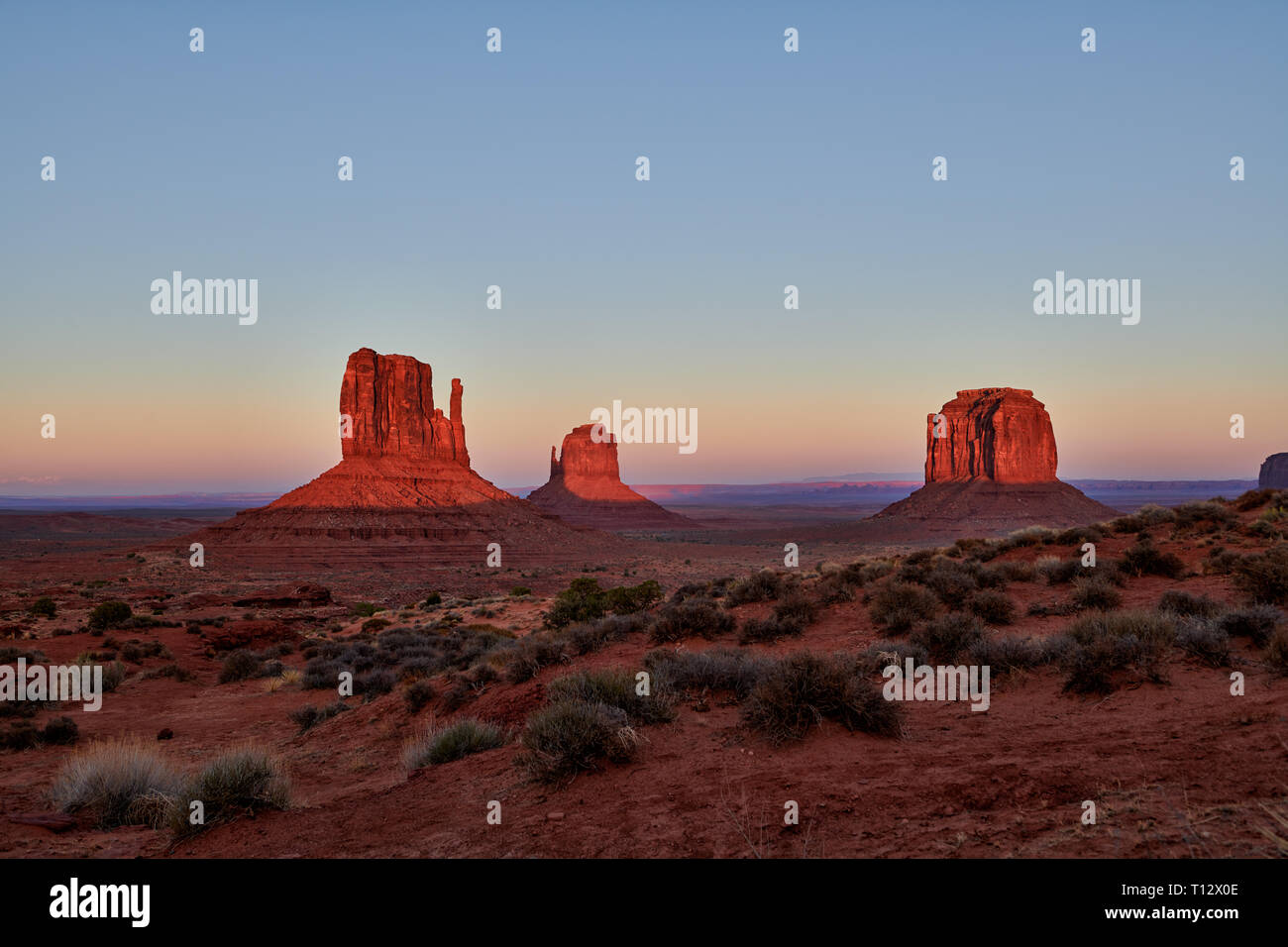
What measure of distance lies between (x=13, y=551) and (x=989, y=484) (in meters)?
121

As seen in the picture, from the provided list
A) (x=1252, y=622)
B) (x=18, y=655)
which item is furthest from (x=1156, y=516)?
(x=18, y=655)

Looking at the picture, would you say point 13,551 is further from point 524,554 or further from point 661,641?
point 661,641

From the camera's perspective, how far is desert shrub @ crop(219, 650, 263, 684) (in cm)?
1892

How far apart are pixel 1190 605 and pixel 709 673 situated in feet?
24.5

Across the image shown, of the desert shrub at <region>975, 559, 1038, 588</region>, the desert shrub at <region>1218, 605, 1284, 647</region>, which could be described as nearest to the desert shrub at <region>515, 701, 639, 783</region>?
the desert shrub at <region>1218, 605, 1284, 647</region>

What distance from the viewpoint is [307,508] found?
233 feet

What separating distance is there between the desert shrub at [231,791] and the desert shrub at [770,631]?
327 inches

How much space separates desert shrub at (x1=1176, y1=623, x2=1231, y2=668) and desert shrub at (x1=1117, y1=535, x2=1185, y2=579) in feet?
20.0

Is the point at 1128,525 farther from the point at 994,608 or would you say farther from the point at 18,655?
the point at 18,655

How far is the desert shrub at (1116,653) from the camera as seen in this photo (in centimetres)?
771

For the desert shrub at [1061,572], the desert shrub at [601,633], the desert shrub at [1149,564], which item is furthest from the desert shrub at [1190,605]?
the desert shrub at [601,633]

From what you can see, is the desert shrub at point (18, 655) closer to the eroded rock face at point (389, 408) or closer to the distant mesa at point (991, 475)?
the eroded rock face at point (389, 408)

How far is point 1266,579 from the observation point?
1043 cm
